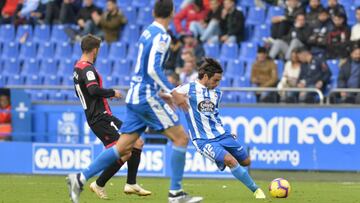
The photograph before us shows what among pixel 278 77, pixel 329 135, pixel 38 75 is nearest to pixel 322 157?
pixel 329 135

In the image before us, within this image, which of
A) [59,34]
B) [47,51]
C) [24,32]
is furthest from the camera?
[24,32]

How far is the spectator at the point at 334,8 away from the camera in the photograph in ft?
69.8

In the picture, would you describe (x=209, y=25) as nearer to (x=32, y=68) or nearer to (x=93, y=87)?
(x=32, y=68)

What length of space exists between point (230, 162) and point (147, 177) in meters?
5.72

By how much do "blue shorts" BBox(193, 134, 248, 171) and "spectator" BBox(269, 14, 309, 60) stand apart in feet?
27.6

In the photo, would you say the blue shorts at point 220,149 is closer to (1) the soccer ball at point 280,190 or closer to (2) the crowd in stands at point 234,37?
(1) the soccer ball at point 280,190

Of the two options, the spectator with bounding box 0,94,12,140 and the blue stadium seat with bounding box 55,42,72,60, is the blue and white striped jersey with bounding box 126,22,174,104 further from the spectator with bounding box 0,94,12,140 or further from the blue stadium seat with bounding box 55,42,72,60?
the blue stadium seat with bounding box 55,42,72,60

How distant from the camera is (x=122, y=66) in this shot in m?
23.7

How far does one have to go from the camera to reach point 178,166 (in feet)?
36.4

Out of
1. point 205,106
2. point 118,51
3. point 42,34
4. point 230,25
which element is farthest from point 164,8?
point 42,34

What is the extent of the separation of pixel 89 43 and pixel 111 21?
36.7ft

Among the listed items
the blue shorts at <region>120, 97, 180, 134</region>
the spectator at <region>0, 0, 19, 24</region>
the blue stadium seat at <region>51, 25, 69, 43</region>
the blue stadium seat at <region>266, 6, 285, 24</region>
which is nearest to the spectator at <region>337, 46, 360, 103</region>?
the blue stadium seat at <region>266, 6, 285, 24</region>

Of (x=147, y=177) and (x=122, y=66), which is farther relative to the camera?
(x=122, y=66)

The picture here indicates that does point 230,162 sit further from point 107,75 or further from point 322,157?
point 107,75
